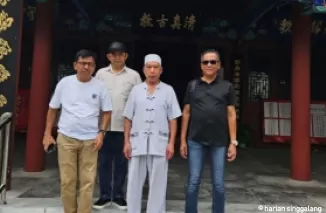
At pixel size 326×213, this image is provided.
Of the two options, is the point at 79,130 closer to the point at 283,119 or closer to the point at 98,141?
the point at 98,141

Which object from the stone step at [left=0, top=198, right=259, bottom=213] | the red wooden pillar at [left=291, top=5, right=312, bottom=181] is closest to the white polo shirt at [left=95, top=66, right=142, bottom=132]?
the stone step at [left=0, top=198, right=259, bottom=213]

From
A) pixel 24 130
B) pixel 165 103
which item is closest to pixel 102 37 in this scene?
pixel 24 130

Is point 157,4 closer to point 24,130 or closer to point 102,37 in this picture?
A: point 102,37

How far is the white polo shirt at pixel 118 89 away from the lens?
4.29m

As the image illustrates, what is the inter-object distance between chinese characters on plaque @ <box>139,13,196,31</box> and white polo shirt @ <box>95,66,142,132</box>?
189 inches

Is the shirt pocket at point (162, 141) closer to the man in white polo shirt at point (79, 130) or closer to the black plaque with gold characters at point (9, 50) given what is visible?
the man in white polo shirt at point (79, 130)

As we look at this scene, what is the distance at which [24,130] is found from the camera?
400 inches

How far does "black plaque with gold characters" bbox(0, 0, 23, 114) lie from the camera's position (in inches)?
199

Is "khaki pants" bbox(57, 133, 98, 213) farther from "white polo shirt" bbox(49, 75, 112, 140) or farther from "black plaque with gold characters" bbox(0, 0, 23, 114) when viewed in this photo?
"black plaque with gold characters" bbox(0, 0, 23, 114)

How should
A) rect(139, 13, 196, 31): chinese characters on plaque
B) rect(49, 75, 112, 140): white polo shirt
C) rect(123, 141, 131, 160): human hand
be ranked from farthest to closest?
rect(139, 13, 196, 31): chinese characters on plaque < rect(123, 141, 131, 160): human hand < rect(49, 75, 112, 140): white polo shirt

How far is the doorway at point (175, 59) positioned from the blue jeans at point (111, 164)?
17.6ft

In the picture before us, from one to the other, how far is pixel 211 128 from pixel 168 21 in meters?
5.54

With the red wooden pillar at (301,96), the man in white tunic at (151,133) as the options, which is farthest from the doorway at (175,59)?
the man in white tunic at (151,133)

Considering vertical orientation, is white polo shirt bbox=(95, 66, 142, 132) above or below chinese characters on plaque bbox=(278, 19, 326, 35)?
below
